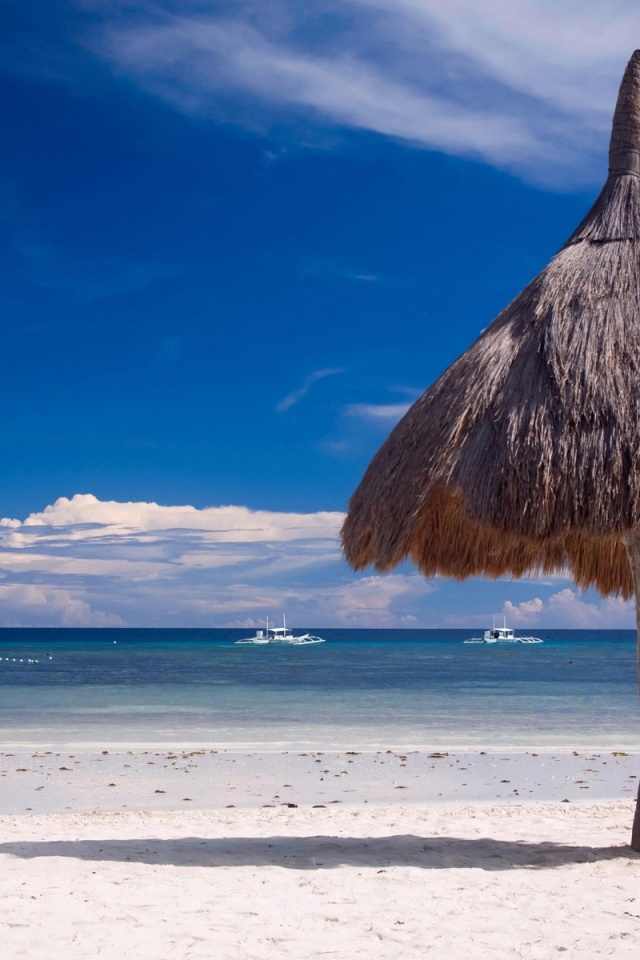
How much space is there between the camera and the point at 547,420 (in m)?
5.05

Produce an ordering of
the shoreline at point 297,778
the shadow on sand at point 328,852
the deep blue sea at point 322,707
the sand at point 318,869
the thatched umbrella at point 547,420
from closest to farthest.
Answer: the sand at point 318,869 < the thatched umbrella at point 547,420 < the shadow on sand at point 328,852 < the shoreline at point 297,778 < the deep blue sea at point 322,707

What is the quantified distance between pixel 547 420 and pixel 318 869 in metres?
2.91

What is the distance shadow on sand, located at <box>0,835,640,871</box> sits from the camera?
568cm

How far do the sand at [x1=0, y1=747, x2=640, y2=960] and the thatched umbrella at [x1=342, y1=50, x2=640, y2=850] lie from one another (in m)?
1.15

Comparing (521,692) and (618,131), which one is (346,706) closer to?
(521,692)

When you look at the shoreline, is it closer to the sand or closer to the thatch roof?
the sand

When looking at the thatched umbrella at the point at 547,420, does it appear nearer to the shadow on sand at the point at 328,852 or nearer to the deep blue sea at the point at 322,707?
the shadow on sand at the point at 328,852

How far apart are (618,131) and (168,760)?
9002 millimetres

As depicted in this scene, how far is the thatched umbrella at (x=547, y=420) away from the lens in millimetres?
4906

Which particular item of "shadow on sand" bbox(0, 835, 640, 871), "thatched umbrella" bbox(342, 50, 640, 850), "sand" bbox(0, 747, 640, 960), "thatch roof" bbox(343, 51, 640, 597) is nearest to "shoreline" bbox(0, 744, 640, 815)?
"sand" bbox(0, 747, 640, 960)

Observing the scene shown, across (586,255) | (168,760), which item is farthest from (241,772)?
(586,255)

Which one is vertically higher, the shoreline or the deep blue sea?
the shoreline

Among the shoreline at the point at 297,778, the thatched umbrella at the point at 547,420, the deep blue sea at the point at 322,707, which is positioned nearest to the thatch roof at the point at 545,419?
the thatched umbrella at the point at 547,420

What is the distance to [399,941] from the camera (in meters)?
4.23
